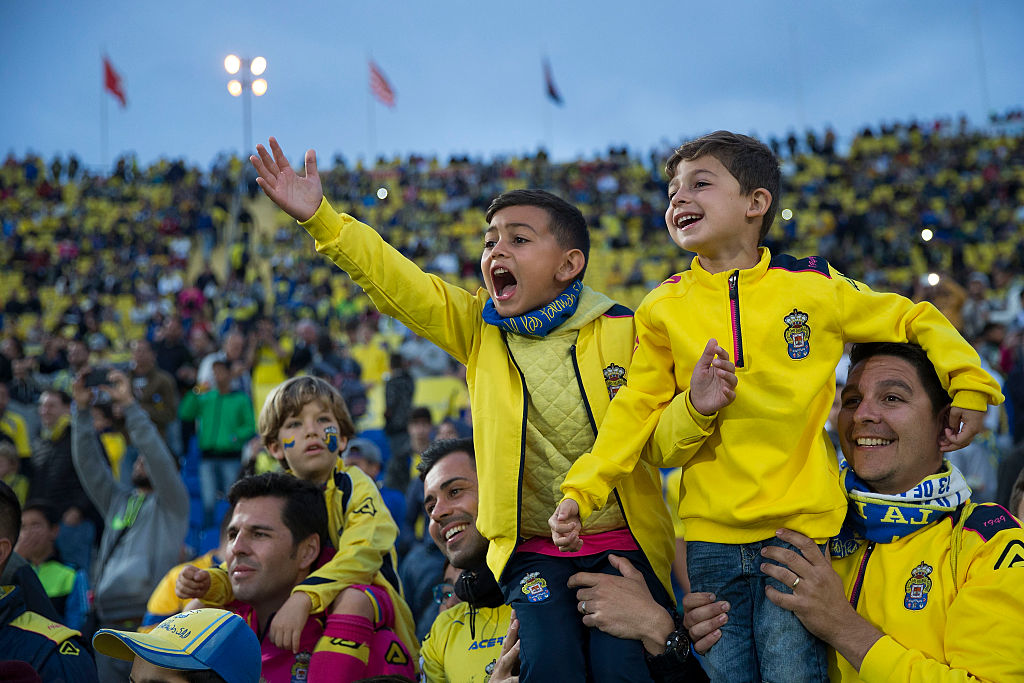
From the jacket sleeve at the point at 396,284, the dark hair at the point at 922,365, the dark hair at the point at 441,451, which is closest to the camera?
the dark hair at the point at 922,365

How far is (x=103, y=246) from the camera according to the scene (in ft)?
82.9

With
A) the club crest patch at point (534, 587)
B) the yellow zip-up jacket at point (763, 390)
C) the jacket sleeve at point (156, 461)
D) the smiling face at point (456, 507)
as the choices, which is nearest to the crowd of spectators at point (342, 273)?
the jacket sleeve at point (156, 461)

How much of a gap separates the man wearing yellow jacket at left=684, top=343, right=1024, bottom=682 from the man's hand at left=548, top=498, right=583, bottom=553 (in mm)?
454

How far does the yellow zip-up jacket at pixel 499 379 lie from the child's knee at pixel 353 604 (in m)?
0.81

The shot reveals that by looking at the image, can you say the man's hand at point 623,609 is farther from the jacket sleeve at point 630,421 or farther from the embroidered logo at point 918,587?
the embroidered logo at point 918,587

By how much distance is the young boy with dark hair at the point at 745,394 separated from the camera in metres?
2.45

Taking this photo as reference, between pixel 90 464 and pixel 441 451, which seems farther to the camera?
pixel 90 464

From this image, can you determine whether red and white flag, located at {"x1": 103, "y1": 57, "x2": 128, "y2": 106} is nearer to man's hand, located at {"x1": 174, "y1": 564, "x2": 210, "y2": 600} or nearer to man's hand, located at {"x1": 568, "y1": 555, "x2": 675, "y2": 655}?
man's hand, located at {"x1": 174, "y1": 564, "x2": 210, "y2": 600}

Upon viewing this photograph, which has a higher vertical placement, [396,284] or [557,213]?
[557,213]

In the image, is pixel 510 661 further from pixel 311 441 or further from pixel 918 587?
pixel 311 441

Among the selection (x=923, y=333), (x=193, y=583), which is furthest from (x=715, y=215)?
(x=193, y=583)

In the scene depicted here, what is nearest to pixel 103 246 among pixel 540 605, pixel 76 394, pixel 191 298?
pixel 191 298

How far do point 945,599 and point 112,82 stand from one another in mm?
33311

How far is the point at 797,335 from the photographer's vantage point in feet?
8.53
